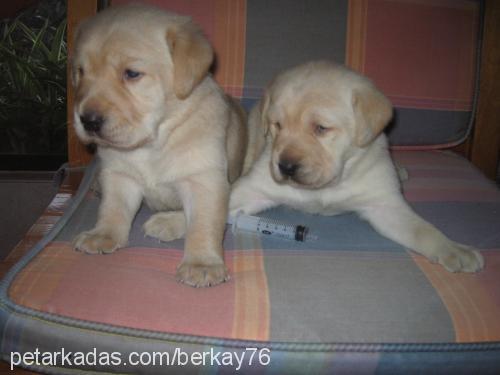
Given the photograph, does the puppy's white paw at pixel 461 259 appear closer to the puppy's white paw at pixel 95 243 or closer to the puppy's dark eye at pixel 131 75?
the puppy's white paw at pixel 95 243

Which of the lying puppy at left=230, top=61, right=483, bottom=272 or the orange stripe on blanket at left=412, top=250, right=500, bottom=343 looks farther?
the lying puppy at left=230, top=61, right=483, bottom=272

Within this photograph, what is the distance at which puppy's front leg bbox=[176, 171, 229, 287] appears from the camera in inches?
75.1

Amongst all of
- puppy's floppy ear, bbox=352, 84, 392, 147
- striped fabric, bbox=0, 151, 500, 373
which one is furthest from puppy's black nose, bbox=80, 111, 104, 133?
puppy's floppy ear, bbox=352, 84, 392, 147

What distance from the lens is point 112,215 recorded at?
2.40 metres

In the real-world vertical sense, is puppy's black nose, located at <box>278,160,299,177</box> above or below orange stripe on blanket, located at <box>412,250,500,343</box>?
above

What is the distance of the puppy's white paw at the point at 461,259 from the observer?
81.7 inches

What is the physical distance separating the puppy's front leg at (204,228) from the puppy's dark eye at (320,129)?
0.59 meters

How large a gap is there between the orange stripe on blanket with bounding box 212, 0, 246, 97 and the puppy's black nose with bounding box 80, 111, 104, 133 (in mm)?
1393

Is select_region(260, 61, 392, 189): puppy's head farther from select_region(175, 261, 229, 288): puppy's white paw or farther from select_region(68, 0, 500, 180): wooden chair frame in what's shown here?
select_region(68, 0, 500, 180): wooden chair frame

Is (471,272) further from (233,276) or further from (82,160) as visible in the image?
(82,160)

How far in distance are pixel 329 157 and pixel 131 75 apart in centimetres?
115

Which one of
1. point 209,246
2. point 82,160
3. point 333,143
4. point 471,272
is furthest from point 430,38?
point 82,160

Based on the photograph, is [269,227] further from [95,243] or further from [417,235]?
[95,243]

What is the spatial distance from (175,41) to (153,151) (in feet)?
1.92
